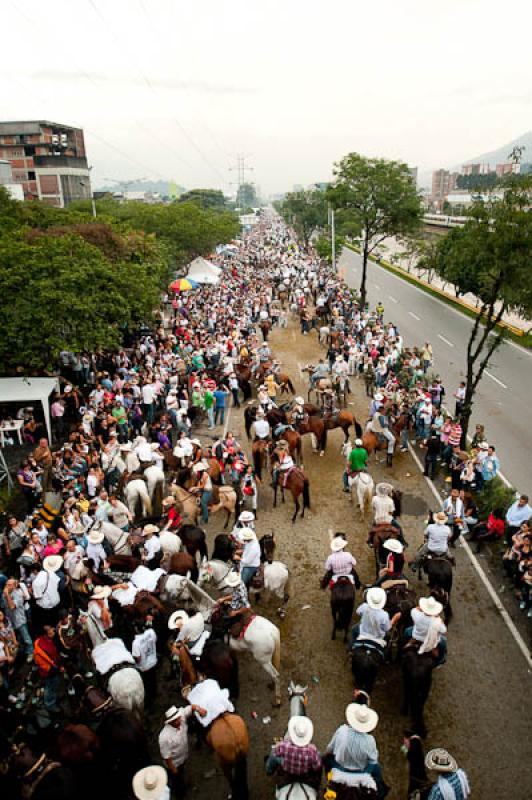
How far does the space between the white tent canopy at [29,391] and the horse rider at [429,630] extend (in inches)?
430

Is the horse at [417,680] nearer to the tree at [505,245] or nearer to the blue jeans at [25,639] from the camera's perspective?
the blue jeans at [25,639]

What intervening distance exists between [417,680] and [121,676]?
3.60 m

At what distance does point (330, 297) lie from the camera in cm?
2962

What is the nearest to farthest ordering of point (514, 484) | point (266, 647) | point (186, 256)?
point (266, 647)
point (514, 484)
point (186, 256)

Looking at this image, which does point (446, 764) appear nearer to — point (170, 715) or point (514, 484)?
point (170, 715)

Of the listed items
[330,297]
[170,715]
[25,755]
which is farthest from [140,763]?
[330,297]

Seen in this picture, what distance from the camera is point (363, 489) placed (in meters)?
11.3

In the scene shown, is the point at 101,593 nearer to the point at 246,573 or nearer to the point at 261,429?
the point at 246,573

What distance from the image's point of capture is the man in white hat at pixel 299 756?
5215mm

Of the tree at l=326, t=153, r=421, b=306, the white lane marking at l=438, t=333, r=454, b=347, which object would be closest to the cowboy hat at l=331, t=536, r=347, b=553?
the white lane marking at l=438, t=333, r=454, b=347

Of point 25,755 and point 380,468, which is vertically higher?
point 25,755

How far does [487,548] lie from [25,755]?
8.33 meters

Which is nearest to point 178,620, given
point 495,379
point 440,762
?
point 440,762

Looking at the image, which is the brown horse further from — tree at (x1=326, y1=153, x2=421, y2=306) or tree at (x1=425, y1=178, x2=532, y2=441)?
tree at (x1=326, y1=153, x2=421, y2=306)
